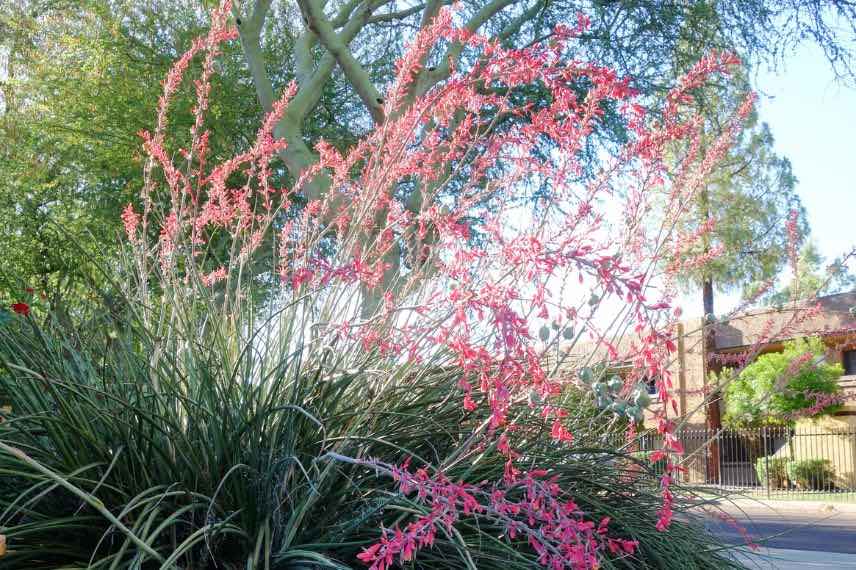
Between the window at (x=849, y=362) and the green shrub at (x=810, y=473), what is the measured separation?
18.7 feet

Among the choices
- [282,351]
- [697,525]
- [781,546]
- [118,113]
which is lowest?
[781,546]

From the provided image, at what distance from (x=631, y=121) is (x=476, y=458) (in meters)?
1.20

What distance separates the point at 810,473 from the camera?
21.3 m

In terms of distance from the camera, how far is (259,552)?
7.04 feet

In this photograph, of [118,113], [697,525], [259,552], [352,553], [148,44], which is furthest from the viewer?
[148,44]

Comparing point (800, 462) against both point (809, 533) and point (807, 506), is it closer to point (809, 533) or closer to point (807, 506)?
point (807, 506)

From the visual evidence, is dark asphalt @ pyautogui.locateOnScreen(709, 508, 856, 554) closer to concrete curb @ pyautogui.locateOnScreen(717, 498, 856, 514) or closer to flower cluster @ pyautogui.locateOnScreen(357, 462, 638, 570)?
concrete curb @ pyautogui.locateOnScreen(717, 498, 856, 514)

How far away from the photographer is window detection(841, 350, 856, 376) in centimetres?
2595

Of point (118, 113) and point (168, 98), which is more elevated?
point (118, 113)

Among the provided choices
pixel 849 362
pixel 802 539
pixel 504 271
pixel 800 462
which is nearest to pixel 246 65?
pixel 802 539

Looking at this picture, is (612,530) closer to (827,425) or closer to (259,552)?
(259,552)

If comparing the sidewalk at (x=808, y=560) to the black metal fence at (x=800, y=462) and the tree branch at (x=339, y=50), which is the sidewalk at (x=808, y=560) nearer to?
the tree branch at (x=339, y=50)

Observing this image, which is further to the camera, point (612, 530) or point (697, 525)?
point (697, 525)

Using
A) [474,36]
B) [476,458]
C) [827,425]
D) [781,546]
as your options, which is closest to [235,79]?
[781,546]
